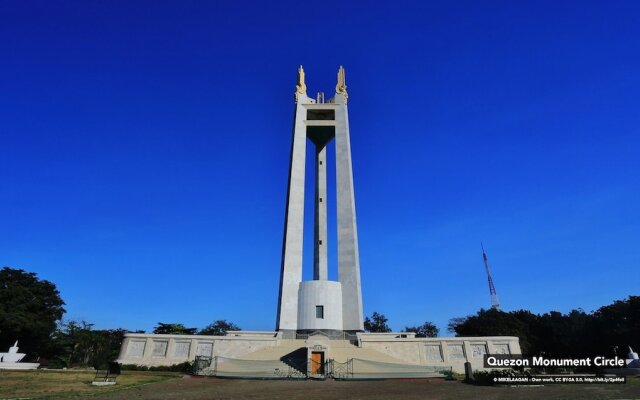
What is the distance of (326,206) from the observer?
41438 millimetres

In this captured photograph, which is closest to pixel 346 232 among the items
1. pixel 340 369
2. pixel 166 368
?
pixel 340 369

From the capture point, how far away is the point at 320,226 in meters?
40.0

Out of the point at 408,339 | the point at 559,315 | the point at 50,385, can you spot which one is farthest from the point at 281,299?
the point at 559,315

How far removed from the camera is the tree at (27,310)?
40438 millimetres

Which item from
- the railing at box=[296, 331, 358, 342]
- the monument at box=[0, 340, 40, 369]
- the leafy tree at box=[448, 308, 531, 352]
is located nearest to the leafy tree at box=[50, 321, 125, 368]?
the monument at box=[0, 340, 40, 369]

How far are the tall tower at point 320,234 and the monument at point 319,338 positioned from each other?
8 cm

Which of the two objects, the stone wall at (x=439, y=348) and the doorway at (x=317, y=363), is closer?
the doorway at (x=317, y=363)

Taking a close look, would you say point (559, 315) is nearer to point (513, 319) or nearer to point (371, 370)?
point (513, 319)

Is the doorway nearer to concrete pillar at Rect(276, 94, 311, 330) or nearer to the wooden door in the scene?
the wooden door

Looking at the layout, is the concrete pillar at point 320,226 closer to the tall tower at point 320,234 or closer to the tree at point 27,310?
the tall tower at point 320,234

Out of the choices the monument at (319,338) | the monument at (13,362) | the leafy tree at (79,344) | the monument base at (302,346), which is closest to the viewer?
the monument at (319,338)

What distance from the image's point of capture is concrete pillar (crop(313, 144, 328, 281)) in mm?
38625

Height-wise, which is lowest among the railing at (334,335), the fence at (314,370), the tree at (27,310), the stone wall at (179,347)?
the fence at (314,370)

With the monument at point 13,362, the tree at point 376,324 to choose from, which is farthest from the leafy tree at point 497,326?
the monument at point 13,362
